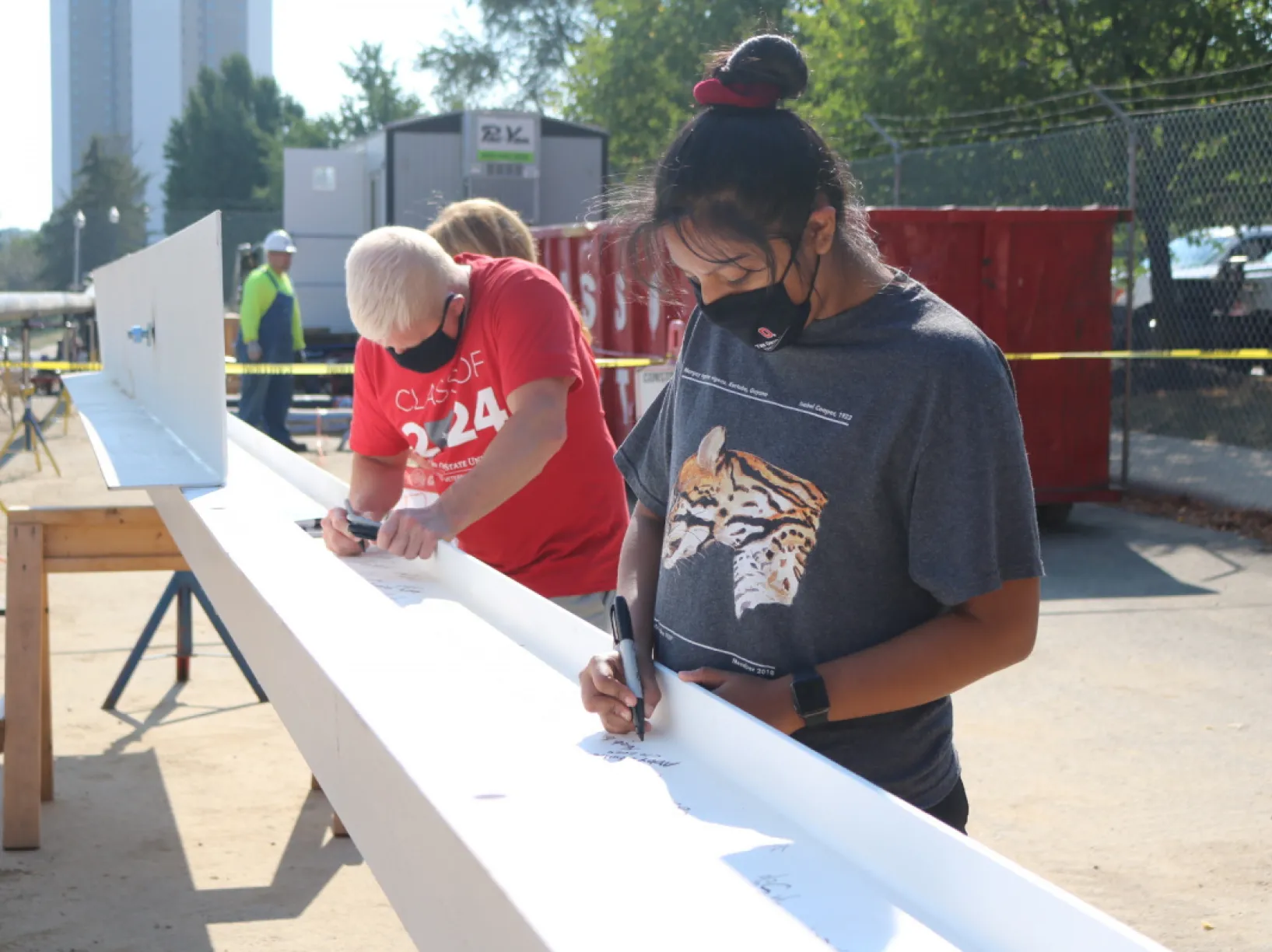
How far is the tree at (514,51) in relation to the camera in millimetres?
42906

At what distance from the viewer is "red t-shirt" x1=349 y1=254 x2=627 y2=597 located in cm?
282

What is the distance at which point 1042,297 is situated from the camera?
888cm

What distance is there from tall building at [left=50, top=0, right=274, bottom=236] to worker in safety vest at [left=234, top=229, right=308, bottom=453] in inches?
4022

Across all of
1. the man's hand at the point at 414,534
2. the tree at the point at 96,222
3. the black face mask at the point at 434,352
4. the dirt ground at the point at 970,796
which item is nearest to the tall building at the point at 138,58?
the tree at the point at 96,222

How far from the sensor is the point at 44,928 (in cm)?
354

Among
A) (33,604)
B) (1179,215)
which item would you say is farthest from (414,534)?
(1179,215)

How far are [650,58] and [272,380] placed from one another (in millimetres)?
15342

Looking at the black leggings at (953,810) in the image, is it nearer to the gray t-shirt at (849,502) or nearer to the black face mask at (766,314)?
the gray t-shirt at (849,502)

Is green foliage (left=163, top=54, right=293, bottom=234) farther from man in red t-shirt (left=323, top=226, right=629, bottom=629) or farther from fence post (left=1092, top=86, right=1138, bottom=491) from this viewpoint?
man in red t-shirt (left=323, top=226, right=629, bottom=629)

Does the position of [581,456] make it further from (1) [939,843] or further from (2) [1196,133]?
(2) [1196,133]

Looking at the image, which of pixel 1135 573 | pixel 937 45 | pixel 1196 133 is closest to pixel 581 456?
pixel 1135 573

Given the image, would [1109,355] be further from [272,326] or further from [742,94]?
[742,94]

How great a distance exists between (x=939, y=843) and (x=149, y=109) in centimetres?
12224

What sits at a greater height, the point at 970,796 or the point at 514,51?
the point at 514,51
